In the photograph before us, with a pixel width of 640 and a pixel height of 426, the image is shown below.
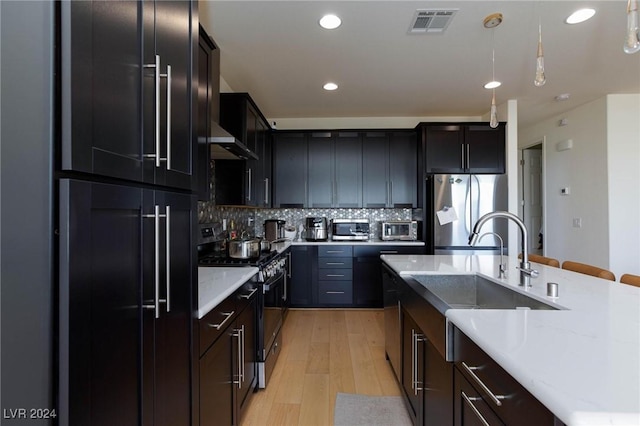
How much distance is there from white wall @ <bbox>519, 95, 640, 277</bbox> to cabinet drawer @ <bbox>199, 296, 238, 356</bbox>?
14.5 ft

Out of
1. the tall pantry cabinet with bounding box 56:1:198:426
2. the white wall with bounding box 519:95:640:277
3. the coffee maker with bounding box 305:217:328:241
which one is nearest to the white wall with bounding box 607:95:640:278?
the white wall with bounding box 519:95:640:277

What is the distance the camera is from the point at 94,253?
65 cm

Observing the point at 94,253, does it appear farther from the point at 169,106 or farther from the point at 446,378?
the point at 446,378

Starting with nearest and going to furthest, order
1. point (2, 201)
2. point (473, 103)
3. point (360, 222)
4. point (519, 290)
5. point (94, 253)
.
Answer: point (2, 201), point (94, 253), point (519, 290), point (473, 103), point (360, 222)

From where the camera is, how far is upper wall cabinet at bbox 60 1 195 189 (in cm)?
59

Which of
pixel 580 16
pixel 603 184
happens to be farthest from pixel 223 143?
pixel 603 184

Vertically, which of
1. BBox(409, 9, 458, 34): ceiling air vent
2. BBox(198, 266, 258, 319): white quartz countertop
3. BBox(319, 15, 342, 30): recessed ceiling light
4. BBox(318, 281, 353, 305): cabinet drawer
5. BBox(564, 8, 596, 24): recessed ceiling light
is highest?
BBox(564, 8, 596, 24): recessed ceiling light

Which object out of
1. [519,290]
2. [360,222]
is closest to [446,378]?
[519,290]

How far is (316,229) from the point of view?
4270 millimetres

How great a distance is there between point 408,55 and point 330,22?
2.79 ft

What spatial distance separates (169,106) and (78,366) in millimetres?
703

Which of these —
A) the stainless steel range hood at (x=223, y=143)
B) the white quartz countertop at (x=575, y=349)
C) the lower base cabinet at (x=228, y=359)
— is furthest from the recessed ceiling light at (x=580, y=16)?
the lower base cabinet at (x=228, y=359)

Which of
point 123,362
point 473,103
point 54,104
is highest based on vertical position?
point 473,103

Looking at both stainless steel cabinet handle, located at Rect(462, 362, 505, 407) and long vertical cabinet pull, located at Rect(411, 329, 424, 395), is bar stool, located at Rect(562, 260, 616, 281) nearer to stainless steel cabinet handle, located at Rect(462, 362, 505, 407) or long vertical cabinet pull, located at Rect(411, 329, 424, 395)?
long vertical cabinet pull, located at Rect(411, 329, 424, 395)
